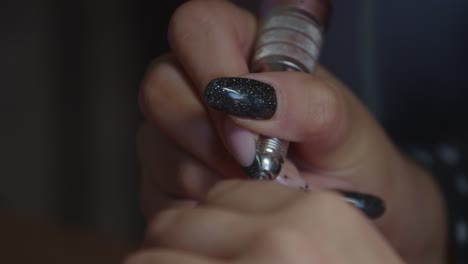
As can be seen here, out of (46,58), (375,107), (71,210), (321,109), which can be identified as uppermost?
(321,109)

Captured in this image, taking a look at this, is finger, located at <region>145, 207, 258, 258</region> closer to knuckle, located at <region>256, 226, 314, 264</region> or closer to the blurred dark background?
knuckle, located at <region>256, 226, 314, 264</region>

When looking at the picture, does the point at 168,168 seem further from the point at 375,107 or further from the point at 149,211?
the point at 375,107

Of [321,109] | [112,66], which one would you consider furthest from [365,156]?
[112,66]

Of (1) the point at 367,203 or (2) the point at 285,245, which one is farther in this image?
(1) the point at 367,203

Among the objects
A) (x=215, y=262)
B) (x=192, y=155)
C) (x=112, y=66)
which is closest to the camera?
(x=215, y=262)

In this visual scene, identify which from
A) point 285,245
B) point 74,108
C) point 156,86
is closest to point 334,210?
point 285,245

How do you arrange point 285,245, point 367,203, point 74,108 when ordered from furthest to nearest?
point 74,108, point 367,203, point 285,245

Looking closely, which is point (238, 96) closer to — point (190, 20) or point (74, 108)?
point (190, 20)
